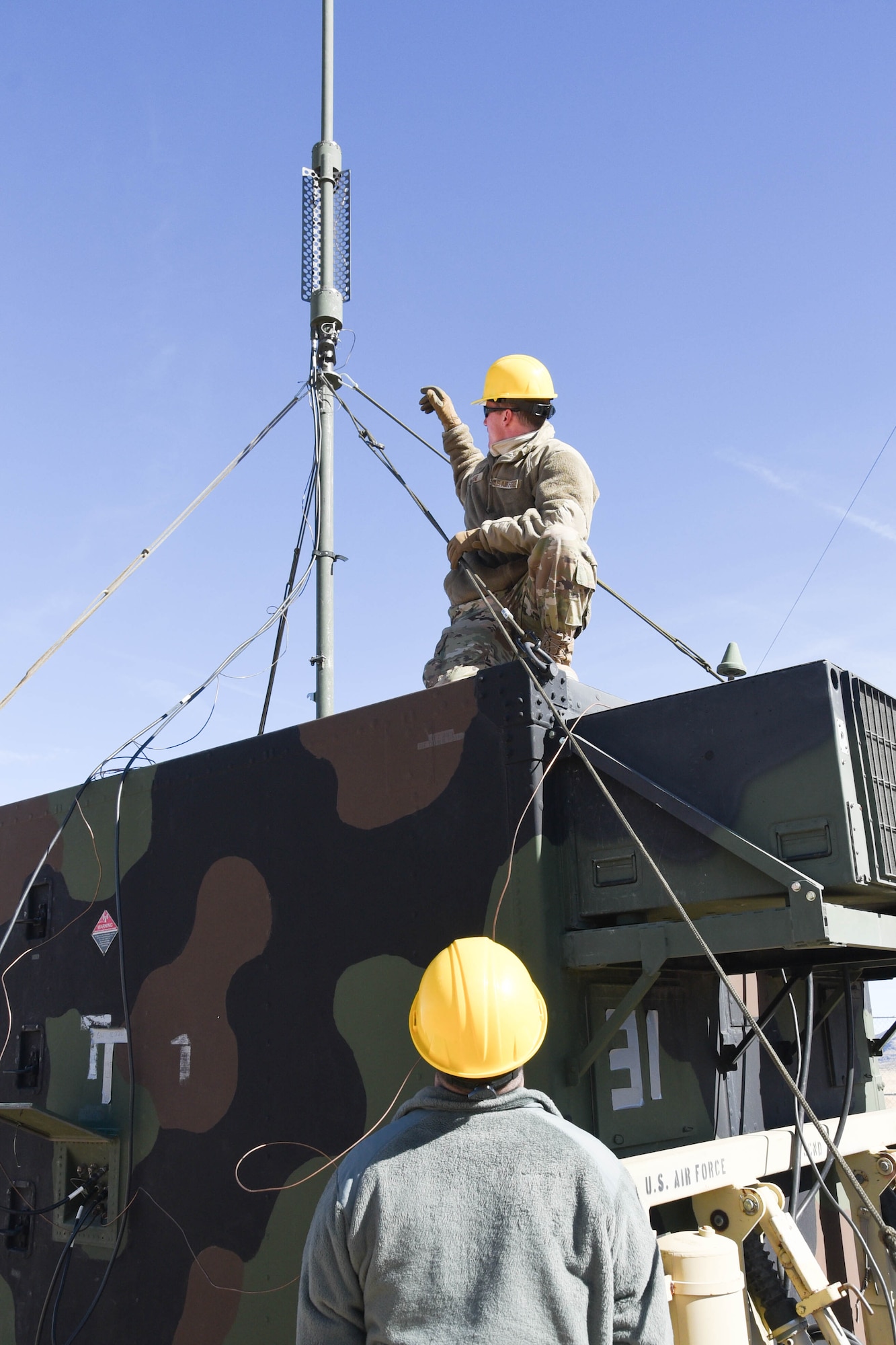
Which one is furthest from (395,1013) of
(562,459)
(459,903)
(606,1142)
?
(562,459)

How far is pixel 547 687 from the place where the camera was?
182 inches

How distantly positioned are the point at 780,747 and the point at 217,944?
2.62 metres

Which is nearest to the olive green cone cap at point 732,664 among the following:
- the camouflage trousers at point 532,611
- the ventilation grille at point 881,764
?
the camouflage trousers at point 532,611

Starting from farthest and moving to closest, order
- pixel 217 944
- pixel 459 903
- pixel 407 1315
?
pixel 217 944
pixel 459 903
pixel 407 1315

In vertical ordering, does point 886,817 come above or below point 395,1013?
above

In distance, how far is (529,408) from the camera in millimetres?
5898

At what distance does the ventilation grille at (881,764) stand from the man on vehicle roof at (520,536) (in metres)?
1.39

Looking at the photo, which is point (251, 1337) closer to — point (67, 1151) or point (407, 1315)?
point (67, 1151)

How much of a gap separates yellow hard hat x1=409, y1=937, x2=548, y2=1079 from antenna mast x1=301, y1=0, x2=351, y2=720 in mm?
5384

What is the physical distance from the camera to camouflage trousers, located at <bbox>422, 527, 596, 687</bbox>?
5152mm

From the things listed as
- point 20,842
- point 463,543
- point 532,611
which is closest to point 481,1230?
point 532,611

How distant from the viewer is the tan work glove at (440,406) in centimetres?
654

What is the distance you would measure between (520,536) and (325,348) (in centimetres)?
366

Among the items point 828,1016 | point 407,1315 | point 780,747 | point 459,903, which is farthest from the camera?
point 828,1016
